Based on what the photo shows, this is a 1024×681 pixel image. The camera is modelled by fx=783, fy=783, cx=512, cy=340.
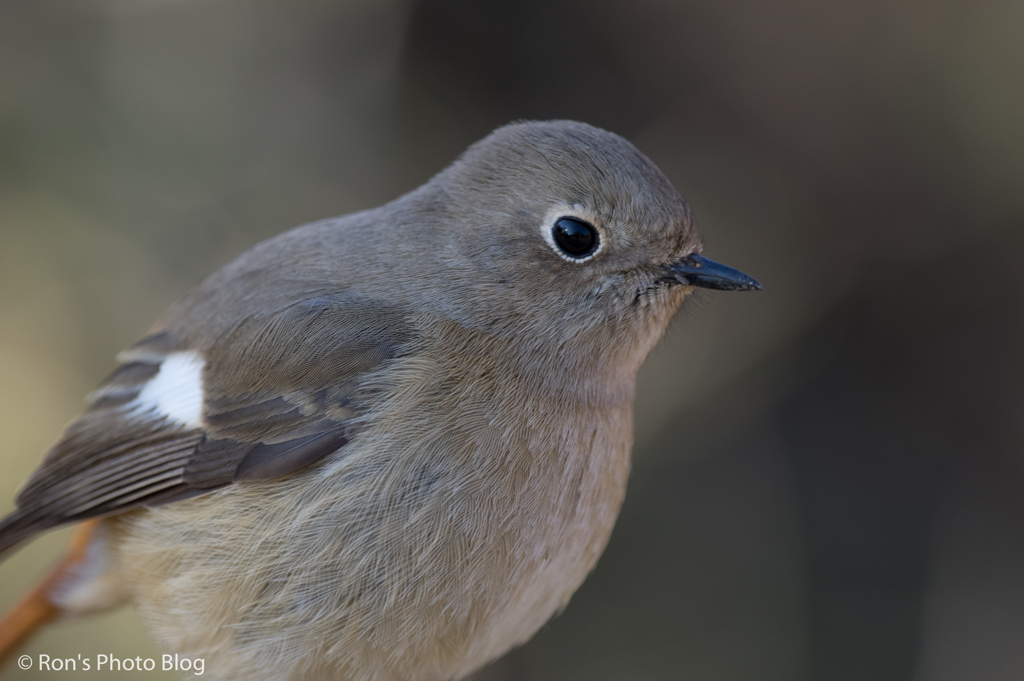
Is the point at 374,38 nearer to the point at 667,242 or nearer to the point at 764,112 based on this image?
the point at 764,112

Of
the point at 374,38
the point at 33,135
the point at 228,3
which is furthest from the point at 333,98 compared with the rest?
the point at 33,135

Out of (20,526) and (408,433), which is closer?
(408,433)

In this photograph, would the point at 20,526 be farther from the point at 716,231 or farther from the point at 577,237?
the point at 716,231

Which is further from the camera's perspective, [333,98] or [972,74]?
[333,98]

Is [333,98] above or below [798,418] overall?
above

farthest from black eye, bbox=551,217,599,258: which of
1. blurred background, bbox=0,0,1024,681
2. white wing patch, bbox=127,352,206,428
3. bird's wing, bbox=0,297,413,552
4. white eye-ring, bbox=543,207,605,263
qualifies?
blurred background, bbox=0,0,1024,681

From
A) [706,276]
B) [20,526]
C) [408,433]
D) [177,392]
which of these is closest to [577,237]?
[706,276]

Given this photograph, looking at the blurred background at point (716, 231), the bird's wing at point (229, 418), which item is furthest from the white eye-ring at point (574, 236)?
the blurred background at point (716, 231)
